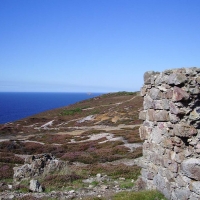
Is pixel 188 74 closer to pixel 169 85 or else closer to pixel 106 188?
pixel 169 85

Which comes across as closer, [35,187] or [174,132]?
[174,132]

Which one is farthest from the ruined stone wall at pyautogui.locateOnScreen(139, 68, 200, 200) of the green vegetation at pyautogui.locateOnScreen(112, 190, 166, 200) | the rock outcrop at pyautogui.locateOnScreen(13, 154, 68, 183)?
the rock outcrop at pyautogui.locateOnScreen(13, 154, 68, 183)

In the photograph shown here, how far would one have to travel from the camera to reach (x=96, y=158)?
22.4 m

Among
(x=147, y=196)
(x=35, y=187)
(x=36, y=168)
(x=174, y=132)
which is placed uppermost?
(x=174, y=132)

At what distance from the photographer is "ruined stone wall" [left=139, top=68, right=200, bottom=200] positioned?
26.1 feet

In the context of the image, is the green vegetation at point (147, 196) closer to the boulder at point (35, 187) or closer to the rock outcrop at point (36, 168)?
the boulder at point (35, 187)

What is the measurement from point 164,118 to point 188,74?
1879mm

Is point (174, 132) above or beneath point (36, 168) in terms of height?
above

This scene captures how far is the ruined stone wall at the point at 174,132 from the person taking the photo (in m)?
7.97

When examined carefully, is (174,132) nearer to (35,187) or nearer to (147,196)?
(147,196)

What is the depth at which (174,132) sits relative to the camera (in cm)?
859

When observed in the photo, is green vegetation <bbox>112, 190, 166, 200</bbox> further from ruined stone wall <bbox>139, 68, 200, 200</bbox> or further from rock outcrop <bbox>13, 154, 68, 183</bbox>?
rock outcrop <bbox>13, 154, 68, 183</bbox>

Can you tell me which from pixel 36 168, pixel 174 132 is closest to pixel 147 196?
pixel 174 132

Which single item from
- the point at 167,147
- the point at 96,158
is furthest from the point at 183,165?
the point at 96,158
